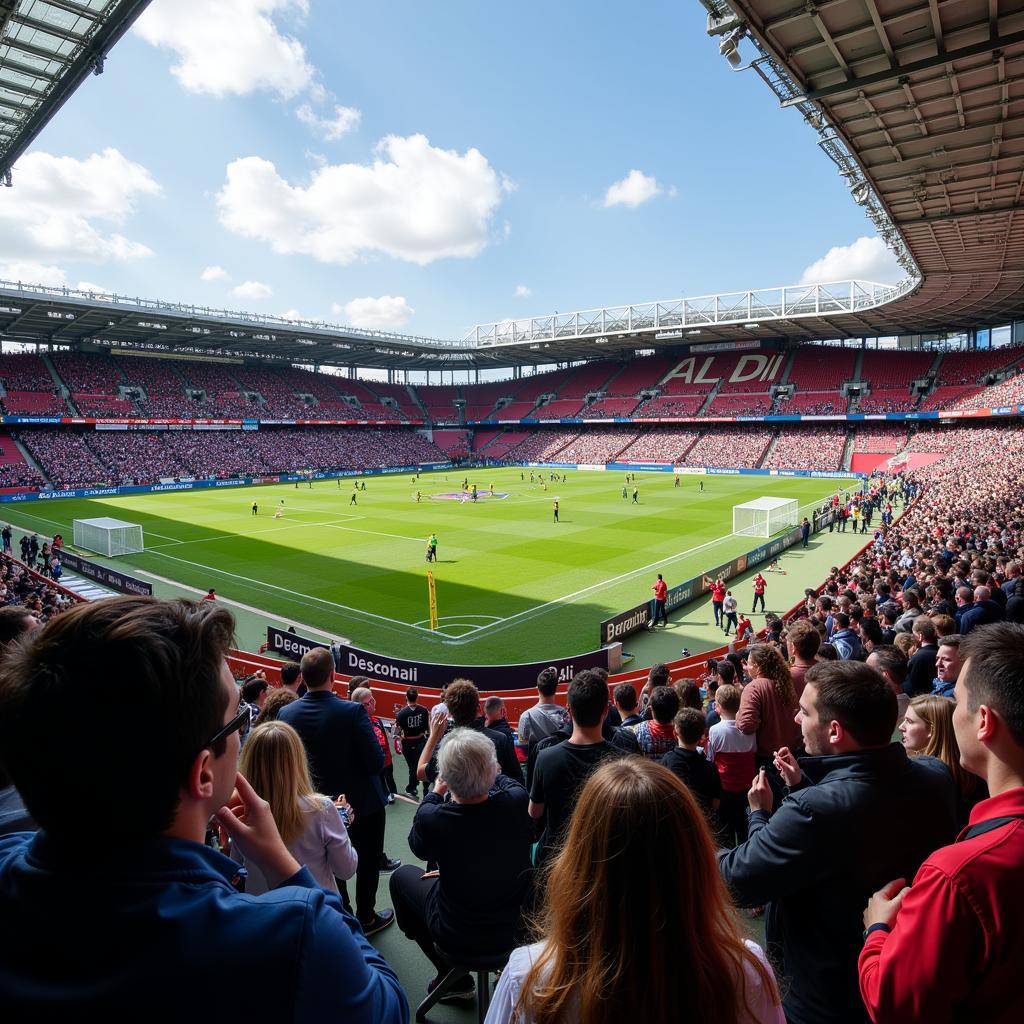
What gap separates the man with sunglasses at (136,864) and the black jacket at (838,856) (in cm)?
202

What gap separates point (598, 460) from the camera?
3076 inches

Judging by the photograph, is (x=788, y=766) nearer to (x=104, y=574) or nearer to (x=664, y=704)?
(x=664, y=704)

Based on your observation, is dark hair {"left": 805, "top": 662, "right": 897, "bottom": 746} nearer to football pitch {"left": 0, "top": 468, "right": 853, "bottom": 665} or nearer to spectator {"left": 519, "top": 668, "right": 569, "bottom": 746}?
spectator {"left": 519, "top": 668, "right": 569, "bottom": 746}

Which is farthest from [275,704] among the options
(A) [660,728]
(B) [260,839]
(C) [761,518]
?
(C) [761,518]

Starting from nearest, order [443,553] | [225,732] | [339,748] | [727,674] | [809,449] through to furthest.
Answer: [225,732], [339,748], [727,674], [443,553], [809,449]

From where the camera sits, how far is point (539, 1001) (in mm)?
1871

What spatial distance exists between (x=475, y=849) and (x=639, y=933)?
6.71ft

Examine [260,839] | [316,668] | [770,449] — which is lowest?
[316,668]

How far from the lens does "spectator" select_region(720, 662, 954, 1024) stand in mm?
2992

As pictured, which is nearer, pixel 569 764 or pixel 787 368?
pixel 569 764

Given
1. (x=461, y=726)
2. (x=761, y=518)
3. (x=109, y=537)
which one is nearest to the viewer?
(x=461, y=726)

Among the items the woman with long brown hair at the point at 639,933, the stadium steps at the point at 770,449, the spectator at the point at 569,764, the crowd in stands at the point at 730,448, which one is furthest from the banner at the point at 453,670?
the crowd in stands at the point at 730,448

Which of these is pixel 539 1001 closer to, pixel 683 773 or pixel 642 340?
pixel 683 773

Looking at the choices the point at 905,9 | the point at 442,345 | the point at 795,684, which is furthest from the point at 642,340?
the point at 795,684
